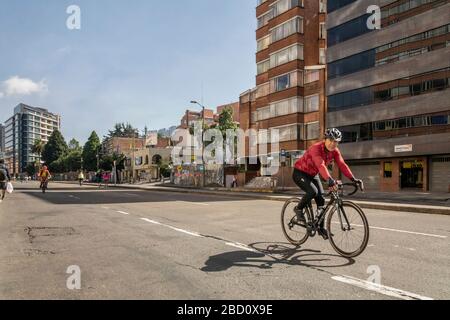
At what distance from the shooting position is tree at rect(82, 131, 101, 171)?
11162 centimetres

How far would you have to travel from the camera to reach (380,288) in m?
4.48

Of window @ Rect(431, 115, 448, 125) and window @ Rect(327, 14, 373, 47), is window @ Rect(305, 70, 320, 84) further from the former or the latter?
window @ Rect(431, 115, 448, 125)

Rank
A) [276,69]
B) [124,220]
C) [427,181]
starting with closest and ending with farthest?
[124,220] < [427,181] < [276,69]

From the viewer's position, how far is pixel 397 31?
34.3 meters

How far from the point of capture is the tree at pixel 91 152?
366ft

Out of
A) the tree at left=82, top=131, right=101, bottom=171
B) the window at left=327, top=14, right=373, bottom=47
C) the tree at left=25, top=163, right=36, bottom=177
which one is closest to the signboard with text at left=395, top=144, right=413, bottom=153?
the window at left=327, top=14, right=373, bottom=47

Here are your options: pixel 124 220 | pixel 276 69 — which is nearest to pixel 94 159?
pixel 276 69

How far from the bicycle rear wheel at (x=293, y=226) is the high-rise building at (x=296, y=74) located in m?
34.1

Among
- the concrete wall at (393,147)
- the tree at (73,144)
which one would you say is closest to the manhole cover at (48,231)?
the concrete wall at (393,147)

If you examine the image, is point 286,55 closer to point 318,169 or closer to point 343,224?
point 318,169

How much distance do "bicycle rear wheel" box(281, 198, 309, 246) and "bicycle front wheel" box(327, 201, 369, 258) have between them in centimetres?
70

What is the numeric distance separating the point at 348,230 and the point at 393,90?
3180cm

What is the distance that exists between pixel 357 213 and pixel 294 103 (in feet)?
122
